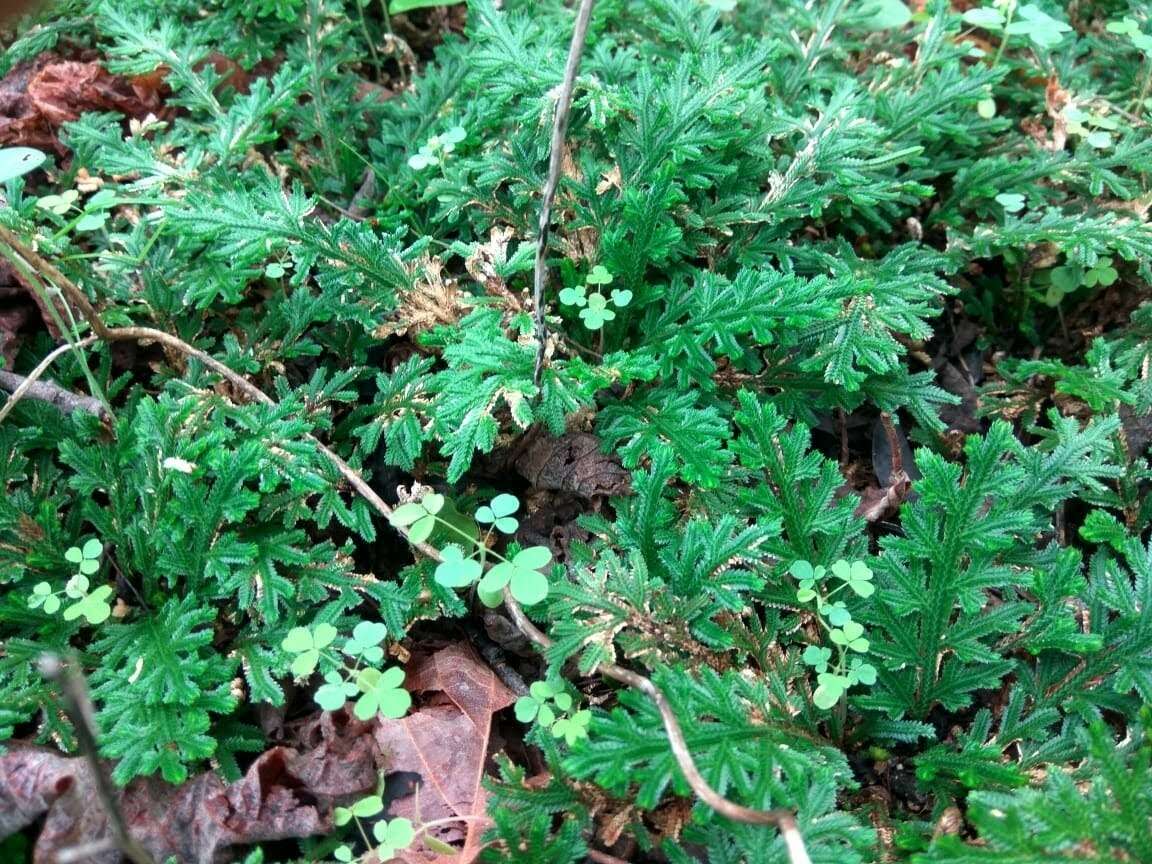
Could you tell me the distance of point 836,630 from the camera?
6.34 ft

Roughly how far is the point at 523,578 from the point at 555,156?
820 mm

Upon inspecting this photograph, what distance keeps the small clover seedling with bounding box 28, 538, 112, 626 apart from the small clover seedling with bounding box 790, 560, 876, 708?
1484 millimetres

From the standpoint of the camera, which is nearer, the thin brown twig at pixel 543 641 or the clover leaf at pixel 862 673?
the thin brown twig at pixel 543 641

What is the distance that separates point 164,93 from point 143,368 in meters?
Result: 1.05

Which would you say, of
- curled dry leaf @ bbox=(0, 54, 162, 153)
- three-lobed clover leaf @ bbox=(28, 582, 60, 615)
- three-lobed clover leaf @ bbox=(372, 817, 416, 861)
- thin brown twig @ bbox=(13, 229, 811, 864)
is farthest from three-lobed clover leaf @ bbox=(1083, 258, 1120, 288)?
curled dry leaf @ bbox=(0, 54, 162, 153)

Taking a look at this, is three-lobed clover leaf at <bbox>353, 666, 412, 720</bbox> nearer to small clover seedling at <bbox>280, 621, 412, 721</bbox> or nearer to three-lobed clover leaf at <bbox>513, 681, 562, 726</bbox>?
small clover seedling at <bbox>280, 621, 412, 721</bbox>

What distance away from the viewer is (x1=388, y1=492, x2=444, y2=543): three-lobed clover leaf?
191 centimetres

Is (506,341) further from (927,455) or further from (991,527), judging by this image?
(991,527)

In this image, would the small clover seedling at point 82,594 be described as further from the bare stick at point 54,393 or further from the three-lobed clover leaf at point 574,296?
the three-lobed clover leaf at point 574,296

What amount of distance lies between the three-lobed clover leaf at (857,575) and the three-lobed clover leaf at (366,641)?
3.16 ft

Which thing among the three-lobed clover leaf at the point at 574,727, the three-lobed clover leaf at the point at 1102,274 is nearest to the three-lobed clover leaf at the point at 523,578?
the three-lobed clover leaf at the point at 574,727

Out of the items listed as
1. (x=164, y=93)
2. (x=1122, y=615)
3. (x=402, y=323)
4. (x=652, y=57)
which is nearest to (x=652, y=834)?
(x=1122, y=615)

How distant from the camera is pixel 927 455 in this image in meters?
1.99

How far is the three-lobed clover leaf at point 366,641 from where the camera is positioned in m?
1.89
